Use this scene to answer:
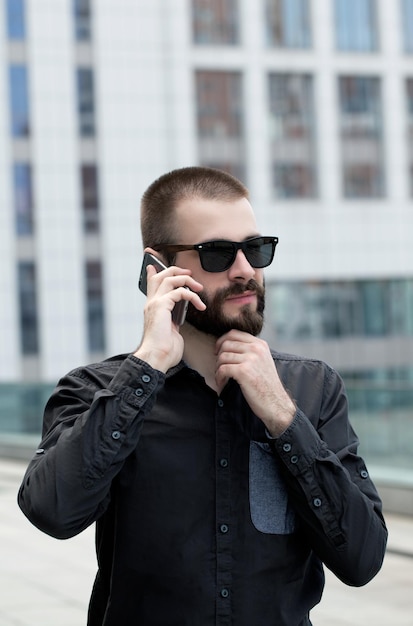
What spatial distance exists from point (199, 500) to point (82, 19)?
40181mm

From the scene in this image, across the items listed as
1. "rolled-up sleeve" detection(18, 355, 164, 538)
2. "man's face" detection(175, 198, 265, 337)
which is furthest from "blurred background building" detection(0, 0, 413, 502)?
"rolled-up sleeve" detection(18, 355, 164, 538)

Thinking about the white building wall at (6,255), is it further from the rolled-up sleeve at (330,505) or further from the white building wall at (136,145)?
the rolled-up sleeve at (330,505)

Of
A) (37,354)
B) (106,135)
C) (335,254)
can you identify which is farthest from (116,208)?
(335,254)

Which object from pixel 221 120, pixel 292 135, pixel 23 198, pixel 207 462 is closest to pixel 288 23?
pixel 292 135

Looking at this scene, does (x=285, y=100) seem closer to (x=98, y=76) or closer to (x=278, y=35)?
(x=278, y=35)

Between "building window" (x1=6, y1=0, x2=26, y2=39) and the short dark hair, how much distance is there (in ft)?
128

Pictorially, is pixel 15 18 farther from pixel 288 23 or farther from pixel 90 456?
pixel 90 456

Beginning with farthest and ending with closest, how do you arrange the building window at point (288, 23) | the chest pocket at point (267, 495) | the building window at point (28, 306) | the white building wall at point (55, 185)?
the building window at point (288, 23), the building window at point (28, 306), the white building wall at point (55, 185), the chest pocket at point (267, 495)

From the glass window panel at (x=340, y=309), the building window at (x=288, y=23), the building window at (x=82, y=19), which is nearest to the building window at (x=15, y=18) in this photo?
the building window at (x=82, y=19)

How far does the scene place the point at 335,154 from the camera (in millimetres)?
42094

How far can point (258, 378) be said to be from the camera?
7.29 feet

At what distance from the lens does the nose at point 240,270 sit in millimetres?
2326

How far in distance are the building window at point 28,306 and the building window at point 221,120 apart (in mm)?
7459

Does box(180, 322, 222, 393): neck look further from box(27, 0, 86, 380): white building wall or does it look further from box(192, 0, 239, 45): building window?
box(192, 0, 239, 45): building window
